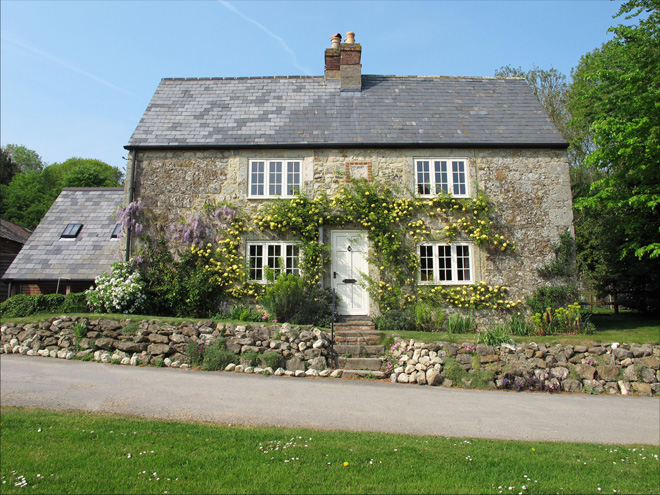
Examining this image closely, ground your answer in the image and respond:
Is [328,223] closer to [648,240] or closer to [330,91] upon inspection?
[330,91]

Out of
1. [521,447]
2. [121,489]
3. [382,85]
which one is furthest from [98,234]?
[521,447]

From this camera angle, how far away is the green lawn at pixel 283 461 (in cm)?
457

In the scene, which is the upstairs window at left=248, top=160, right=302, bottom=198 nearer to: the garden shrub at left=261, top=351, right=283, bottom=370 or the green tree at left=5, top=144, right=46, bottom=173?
the garden shrub at left=261, top=351, right=283, bottom=370

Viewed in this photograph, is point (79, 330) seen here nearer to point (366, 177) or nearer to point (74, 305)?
point (74, 305)

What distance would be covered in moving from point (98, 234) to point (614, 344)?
1846 centimetres

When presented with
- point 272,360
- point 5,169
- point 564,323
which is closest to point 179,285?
point 272,360

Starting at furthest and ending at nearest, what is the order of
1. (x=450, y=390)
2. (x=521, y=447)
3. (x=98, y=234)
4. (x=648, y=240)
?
(x=98, y=234) → (x=648, y=240) → (x=450, y=390) → (x=521, y=447)

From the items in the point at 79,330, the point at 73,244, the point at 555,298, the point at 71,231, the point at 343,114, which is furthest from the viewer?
the point at 71,231

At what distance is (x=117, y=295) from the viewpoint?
41.5 ft

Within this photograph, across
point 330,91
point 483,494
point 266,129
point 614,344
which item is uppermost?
point 330,91

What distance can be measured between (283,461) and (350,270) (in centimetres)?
912

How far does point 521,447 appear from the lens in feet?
19.6

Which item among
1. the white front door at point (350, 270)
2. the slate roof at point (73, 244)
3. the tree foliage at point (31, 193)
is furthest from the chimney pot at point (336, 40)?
the tree foliage at point (31, 193)

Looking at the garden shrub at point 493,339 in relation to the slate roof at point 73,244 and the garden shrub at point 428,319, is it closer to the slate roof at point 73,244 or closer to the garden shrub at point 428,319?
the garden shrub at point 428,319
